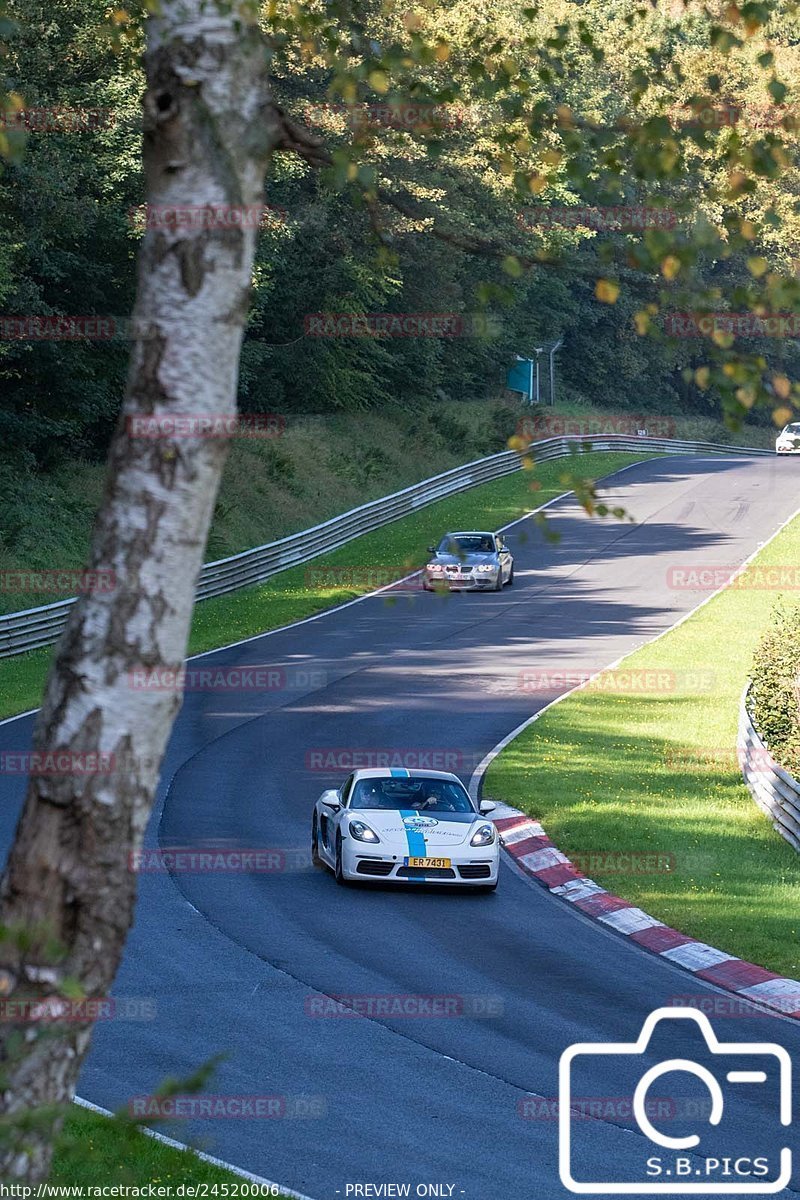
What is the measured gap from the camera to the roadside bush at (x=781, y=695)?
69.6 feet

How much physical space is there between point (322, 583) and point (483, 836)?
83.8 feet

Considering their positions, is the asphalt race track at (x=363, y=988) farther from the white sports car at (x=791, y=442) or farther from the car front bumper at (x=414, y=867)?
the white sports car at (x=791, y=442)

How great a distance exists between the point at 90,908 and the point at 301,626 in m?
31.6

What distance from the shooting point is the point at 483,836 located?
1648cm

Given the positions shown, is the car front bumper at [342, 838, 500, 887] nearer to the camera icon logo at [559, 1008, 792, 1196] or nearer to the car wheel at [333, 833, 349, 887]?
the car wheel at [333, 833, 349, 887]

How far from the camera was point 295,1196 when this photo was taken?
7738mm

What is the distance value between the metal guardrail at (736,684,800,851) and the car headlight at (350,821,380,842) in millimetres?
5267

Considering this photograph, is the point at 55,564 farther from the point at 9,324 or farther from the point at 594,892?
the point at 594,892

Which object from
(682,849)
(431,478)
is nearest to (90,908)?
(682,849)

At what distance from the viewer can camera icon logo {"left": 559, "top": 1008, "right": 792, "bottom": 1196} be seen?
8602 mm

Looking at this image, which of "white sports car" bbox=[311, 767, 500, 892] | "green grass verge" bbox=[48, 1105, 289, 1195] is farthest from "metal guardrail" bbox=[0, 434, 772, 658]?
"green grass verge" bbox=[48, 1105, 289, 1195]

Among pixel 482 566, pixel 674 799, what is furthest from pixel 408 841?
pixel 482 566

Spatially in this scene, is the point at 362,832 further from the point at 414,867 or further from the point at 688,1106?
the point at 688,1106

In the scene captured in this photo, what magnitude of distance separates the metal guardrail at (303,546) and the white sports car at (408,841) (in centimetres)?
970
